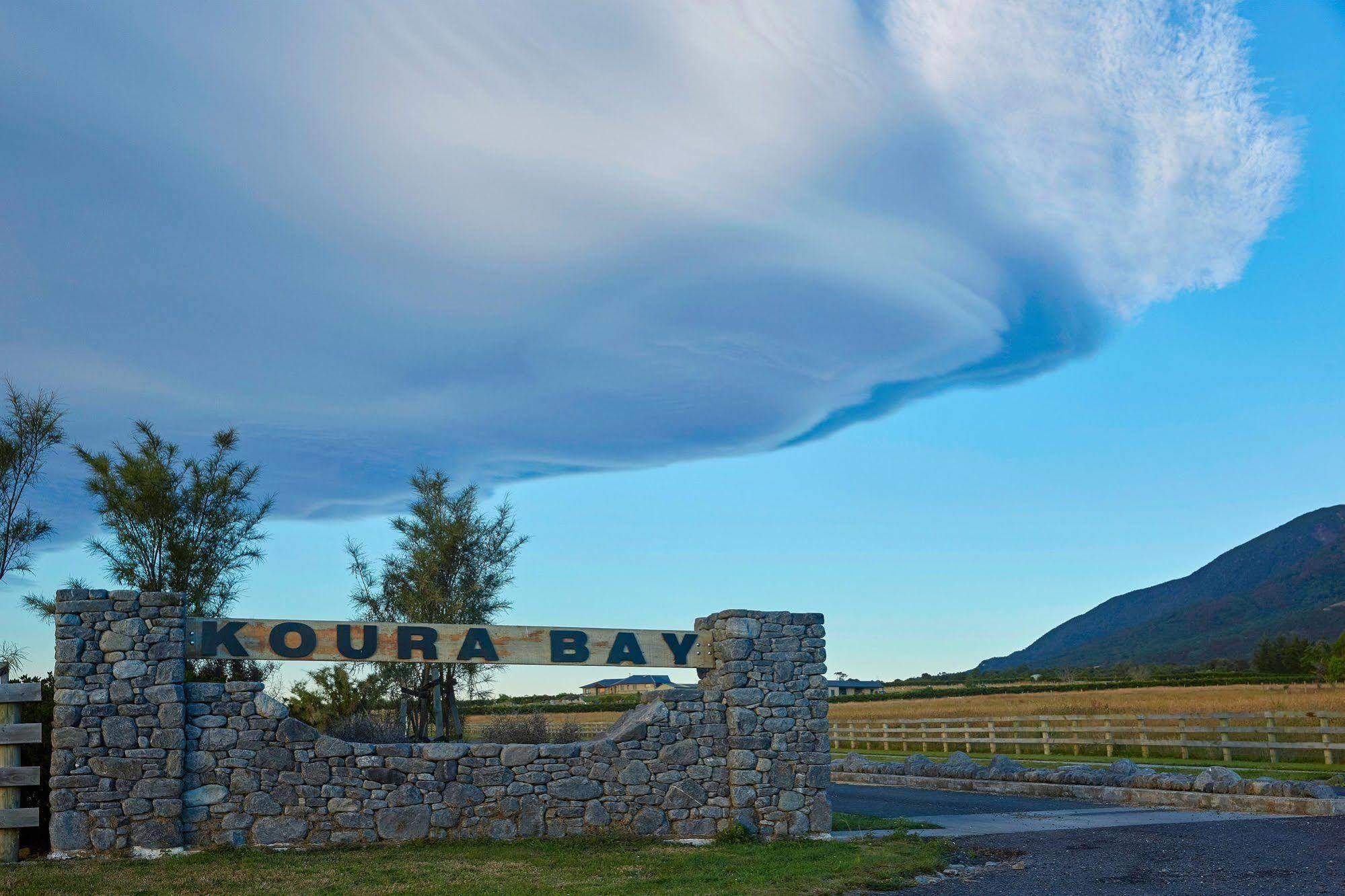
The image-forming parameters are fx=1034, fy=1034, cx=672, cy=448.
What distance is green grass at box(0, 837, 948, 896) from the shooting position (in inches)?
405

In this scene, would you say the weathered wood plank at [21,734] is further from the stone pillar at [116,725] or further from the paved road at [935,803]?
the paved road at [935,803]

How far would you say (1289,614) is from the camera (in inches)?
5940

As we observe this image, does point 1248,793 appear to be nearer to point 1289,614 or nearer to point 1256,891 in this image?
point 1256,891

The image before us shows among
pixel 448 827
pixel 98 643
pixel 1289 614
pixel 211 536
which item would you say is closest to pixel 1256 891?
pixel 448 827

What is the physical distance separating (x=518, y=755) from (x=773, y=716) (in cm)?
358

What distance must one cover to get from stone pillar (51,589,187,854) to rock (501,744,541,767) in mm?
3783

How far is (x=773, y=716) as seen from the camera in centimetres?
1445

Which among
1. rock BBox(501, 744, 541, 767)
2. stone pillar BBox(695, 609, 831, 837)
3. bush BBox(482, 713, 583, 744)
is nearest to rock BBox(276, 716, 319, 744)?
rock BBox(501, 744, 541, 767)

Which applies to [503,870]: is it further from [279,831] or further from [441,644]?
[441,644]

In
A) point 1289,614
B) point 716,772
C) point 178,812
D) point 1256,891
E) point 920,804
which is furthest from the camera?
point 1289,614

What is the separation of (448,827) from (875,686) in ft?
265

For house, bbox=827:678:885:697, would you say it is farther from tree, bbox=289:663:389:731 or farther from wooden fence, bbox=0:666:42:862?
wooden fence, bbox=0:666:42:862

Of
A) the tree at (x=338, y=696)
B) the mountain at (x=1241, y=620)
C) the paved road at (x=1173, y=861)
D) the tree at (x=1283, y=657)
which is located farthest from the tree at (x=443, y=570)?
the mountain at (x=1241, y=620)

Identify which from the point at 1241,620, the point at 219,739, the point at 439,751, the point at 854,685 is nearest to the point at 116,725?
the point at 219,739
